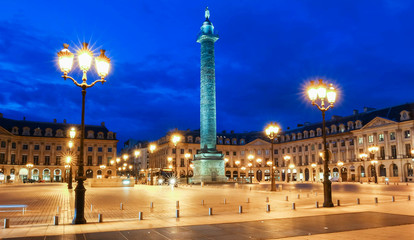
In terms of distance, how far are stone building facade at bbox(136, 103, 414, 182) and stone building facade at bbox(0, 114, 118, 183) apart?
18186 millimetres

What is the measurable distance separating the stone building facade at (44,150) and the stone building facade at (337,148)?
1819cm

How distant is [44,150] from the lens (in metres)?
91.6

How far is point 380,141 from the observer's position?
2943 inches

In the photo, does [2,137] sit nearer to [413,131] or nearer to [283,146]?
[283,146]

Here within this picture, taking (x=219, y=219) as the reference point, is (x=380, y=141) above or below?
above

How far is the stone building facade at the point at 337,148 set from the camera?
69.9 m

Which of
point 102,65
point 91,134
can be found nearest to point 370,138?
point 91,134

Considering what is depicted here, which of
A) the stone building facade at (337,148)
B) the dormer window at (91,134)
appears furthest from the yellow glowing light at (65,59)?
the dormer window at (91,134)

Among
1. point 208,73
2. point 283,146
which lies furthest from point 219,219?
point 283,146

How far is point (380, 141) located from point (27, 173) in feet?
268

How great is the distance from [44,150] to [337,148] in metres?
73.2

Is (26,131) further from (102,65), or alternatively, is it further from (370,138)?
(102,65)

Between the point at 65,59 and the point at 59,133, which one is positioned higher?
the point at 59,133

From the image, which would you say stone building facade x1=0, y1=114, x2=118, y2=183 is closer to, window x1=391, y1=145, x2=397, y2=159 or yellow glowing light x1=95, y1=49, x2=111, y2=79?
window x1=391, y1=145, x2=397, y2=159
